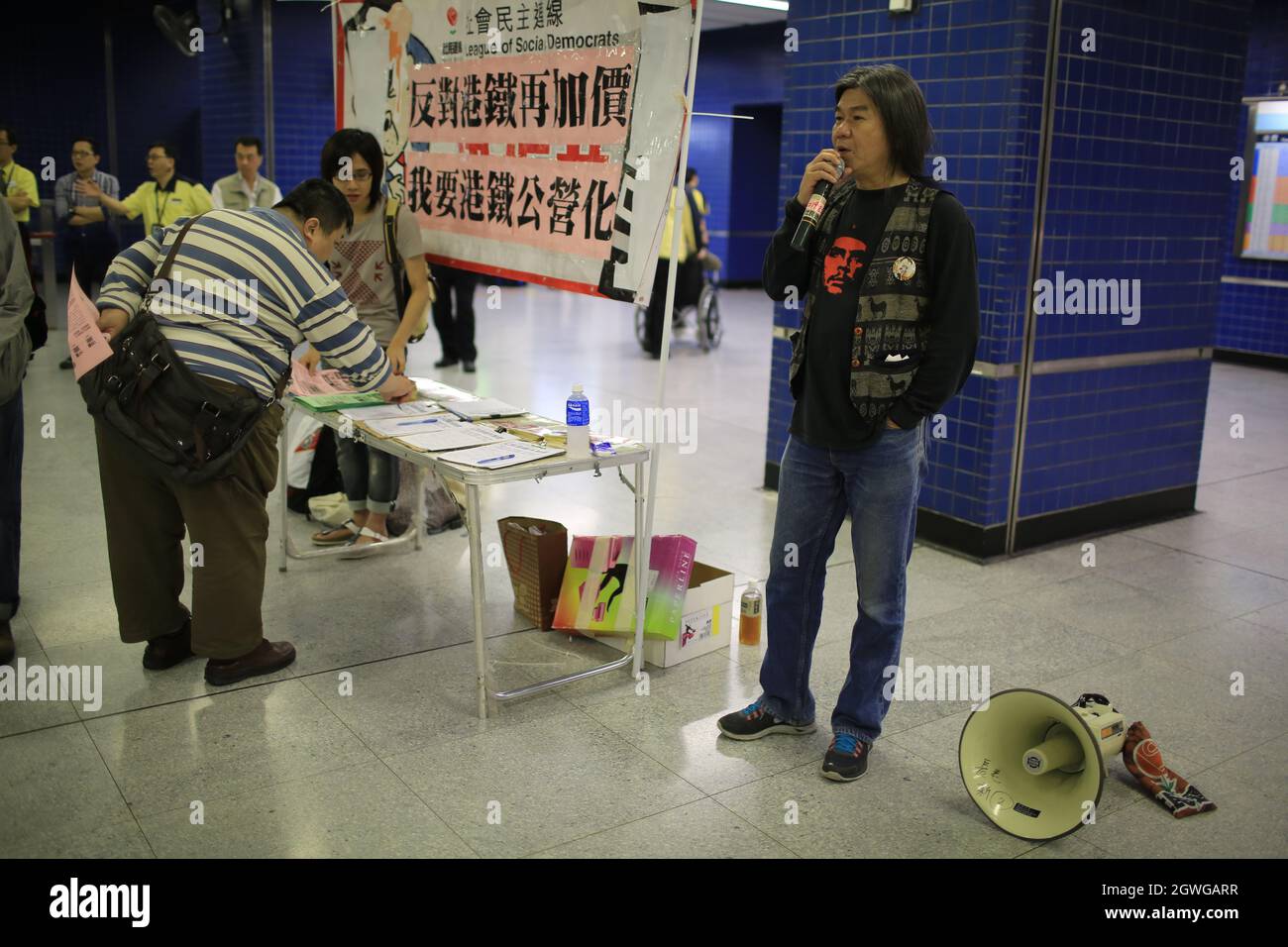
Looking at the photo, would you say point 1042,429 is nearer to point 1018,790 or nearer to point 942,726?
point 942,726

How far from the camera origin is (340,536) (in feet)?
15.5

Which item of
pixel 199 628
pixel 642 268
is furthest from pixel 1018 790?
pixel 199 628

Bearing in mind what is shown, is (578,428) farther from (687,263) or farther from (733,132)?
(733,132)

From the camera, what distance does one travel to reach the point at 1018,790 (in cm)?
270

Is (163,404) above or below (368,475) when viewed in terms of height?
above

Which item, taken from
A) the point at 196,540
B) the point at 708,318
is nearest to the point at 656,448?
the point at 196,540

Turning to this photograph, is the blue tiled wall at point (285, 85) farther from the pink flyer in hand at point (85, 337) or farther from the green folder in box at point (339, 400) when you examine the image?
the pink flyer in hand at point (85, 337)

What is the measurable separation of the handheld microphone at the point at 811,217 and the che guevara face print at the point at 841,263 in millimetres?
73

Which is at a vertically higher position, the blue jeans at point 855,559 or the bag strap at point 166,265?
the bag strap at point 166,265

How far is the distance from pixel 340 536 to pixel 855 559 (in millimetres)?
2573

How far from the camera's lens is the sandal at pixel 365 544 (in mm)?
4535

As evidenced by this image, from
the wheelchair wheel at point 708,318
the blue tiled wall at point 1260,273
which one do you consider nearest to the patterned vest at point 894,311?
the wheelchair wheel at point 708,318

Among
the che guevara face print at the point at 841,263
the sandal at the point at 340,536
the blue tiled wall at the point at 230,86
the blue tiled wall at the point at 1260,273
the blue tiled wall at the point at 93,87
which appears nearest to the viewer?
the che guevara face print at the point at 841,263

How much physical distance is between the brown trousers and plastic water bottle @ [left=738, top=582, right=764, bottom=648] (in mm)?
1521
